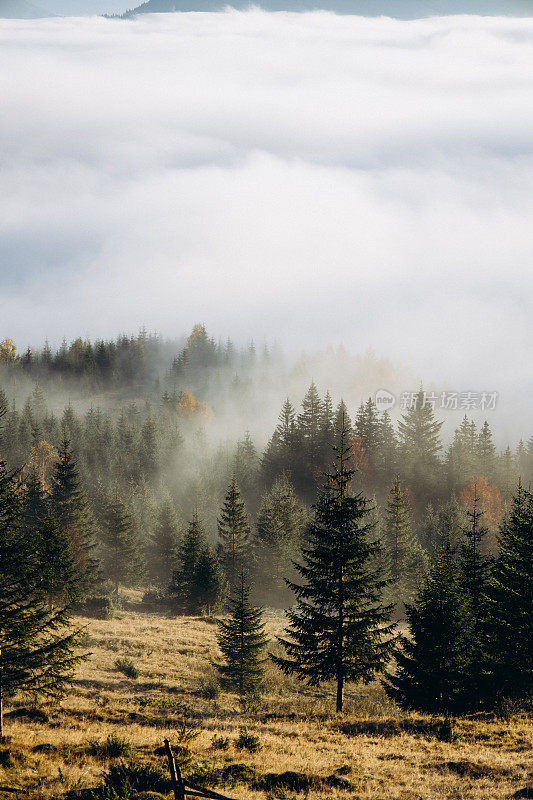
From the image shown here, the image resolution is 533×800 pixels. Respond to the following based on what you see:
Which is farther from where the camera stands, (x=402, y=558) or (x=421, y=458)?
(x=421, y=458)

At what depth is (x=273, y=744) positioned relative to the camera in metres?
18.3

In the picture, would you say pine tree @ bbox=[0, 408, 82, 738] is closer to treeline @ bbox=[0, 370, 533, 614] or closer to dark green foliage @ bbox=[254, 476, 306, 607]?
treeline @ bbox=[0, 370, 533, 614]

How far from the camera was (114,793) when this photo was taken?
11703mm

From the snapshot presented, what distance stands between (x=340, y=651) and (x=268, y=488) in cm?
6929

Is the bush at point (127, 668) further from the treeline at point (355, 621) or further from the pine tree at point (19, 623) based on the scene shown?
the pine tree at point (19, 623)

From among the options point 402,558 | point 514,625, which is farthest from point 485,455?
point 514,625

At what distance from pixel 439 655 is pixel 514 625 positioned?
389cm

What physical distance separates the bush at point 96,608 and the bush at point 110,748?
115ft

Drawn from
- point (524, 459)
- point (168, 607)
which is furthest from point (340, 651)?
point (524, 459)

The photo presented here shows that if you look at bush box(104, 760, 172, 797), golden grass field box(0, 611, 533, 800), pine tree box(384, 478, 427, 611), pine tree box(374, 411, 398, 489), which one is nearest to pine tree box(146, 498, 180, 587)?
pine tree box(384, 478, 427, 611)

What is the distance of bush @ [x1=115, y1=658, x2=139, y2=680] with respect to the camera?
31.1 meters

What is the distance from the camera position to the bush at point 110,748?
1533 centimetres

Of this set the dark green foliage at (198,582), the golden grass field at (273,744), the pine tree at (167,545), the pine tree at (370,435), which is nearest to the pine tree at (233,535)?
the dark green foliage at (198,582)

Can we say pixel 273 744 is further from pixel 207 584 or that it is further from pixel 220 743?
pixel 207 584
